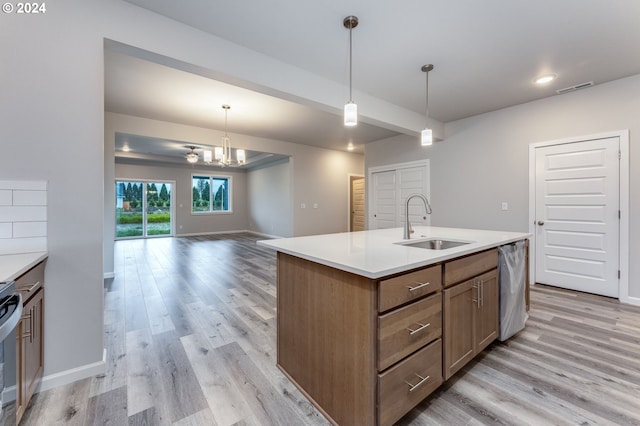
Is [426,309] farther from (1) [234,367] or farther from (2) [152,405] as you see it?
(2) [152,405]

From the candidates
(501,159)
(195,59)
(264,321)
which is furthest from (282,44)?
(501,159)

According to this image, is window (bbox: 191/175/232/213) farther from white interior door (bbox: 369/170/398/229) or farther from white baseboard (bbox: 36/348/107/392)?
white baseboard (bbox: 36/348/107/392)

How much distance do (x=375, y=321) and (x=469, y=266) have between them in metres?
0.93

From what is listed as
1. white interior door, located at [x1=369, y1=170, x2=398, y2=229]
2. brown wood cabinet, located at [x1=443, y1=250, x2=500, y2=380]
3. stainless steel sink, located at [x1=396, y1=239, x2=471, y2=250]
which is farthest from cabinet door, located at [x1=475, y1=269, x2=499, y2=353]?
white interior door, located at [x1=369, y1=170, x2=398, y2=229]

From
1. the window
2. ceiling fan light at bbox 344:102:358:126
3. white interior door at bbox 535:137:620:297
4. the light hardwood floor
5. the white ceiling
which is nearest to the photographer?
the light hardwood floor

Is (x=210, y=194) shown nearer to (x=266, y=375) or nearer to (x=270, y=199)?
(x=270, y=199)

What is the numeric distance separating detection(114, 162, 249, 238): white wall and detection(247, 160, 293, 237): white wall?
0.37 meters

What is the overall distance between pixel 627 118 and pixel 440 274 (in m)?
3.47

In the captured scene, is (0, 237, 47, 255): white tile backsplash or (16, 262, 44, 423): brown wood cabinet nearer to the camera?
(16, 262, 44, 423): brown wood cabinet

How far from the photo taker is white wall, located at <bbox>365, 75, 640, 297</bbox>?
308cm

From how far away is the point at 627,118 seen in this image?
3.08 meters

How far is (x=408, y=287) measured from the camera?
137cm

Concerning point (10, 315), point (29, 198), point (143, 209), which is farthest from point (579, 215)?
point (143, 209)

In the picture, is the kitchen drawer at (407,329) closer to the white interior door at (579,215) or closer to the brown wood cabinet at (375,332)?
the brown wood cabinet at (375,332)
